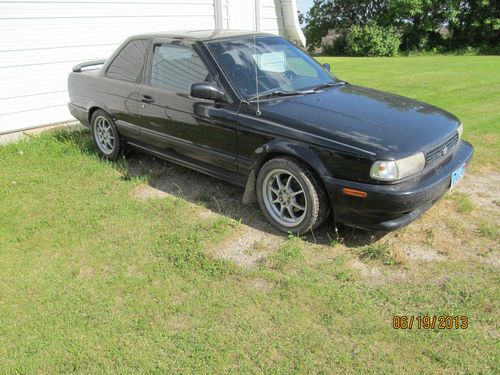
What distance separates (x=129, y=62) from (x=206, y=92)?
169 centimetres

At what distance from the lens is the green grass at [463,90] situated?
616cm

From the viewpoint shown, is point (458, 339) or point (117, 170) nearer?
point (458, 339)

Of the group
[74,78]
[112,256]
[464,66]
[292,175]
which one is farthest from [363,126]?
[464,66]

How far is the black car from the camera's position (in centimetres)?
333

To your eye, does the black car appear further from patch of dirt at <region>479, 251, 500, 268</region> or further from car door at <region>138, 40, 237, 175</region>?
patch of dirt at <region>479, 251, 500, 268</region>

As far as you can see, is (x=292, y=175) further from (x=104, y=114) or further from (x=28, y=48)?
(x=28, y=48)

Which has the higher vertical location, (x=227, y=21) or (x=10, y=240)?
(x=227, y=21)

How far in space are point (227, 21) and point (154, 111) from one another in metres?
5.45

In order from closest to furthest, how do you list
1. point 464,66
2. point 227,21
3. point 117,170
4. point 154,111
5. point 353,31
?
point 154,111, point 117,170, point 227,21, point 464,66, point 353,31

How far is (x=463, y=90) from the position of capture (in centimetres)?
1009

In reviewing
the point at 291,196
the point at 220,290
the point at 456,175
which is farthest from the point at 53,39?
the point at 456,175

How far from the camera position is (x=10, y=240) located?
13.0ft

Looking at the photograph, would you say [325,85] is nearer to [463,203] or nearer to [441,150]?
[441,150]

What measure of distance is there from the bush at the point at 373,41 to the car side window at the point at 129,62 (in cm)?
2425
